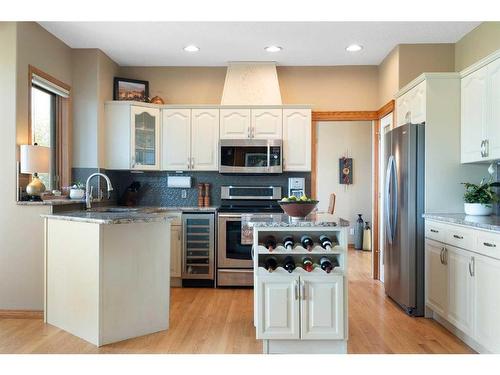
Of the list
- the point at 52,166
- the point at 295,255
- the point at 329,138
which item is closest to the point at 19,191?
the point at 52,166

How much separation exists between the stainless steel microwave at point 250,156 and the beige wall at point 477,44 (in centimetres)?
212

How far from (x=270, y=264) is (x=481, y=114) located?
2104mm

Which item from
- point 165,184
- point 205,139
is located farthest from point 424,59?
point 165,184

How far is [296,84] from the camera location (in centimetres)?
518

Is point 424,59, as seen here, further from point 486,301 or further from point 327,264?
point 327,264

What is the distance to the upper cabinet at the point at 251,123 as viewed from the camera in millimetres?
4895

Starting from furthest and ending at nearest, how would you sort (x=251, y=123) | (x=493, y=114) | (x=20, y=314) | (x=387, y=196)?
(x=251, y=123) → (x=387, y=196) → (x=20, y=314) → (x=493, y=114)

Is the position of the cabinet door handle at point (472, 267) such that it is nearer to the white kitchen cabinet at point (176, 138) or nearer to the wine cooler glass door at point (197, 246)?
the wine cooler glass door at point (197, 246)

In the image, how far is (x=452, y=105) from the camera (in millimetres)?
3535

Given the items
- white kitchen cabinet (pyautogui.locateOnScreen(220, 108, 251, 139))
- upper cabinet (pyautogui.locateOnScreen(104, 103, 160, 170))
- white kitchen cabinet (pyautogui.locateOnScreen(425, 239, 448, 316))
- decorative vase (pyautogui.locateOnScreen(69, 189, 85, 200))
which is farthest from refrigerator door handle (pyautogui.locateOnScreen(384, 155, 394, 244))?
decorative vase (pyautogui.locateOnScreen(69, 189, 85, 200))

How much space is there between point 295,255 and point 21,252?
242 centimetres

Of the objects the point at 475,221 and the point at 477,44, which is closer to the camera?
the point at 475,221

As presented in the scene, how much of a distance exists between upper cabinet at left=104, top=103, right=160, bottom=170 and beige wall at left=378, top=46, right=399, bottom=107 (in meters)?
2.83

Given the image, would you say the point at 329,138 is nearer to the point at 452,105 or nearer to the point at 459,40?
the point at 459,40
